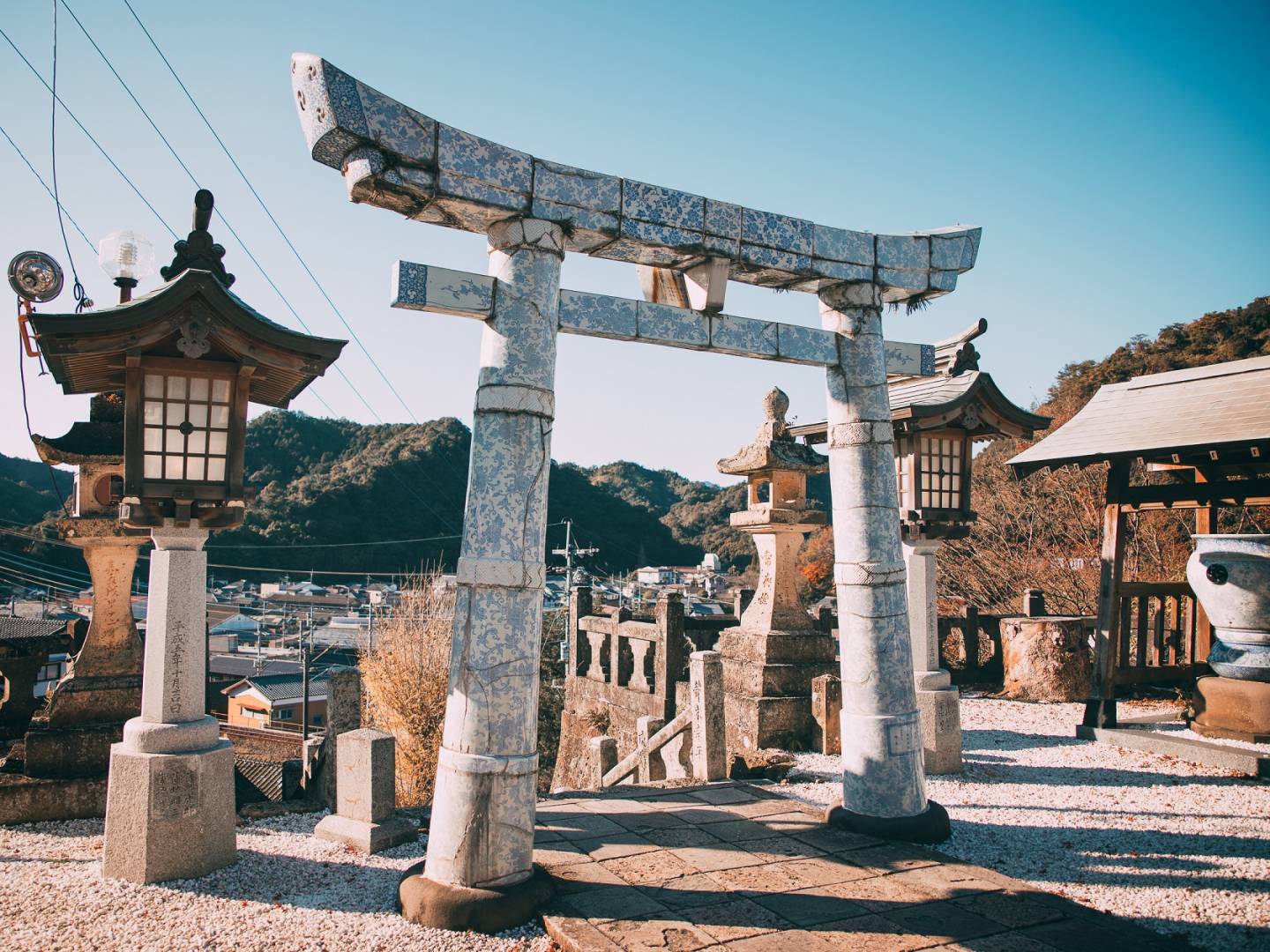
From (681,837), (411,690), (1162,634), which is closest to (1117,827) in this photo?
(681,837)

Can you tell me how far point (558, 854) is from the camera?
16.6 feet

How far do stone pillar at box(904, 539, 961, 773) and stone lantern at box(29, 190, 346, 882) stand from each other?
5824 millimetres

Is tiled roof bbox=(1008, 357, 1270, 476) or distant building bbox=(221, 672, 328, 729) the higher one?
tiled roof bbox=(1008, 357, 1270, 476)

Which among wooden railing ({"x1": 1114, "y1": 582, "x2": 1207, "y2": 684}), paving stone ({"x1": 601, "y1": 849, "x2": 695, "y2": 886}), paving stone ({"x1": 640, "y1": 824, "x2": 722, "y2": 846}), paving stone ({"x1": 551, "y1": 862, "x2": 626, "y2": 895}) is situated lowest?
paving stone ({"x1": 640, "y1": 824, "x2": 722, "y2": 846})

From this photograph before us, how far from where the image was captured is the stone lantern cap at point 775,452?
30.8 ft

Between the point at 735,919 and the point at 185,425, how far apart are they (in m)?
4.49

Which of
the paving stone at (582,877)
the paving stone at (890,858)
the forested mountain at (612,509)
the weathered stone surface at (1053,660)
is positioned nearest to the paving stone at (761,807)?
the paving stone at (890,858)

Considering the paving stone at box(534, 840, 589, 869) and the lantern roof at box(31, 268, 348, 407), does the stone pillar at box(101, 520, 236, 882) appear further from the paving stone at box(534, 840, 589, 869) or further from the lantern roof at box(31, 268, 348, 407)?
the paving stone at box(534, 840, 589, 869)

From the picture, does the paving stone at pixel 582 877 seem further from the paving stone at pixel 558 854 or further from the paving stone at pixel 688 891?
the paving stone at pixel 688 891

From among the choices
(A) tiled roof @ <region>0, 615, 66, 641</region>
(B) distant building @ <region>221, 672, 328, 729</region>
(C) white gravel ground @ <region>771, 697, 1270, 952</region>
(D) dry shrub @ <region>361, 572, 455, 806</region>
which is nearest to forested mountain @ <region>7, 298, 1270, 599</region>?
(D) dry shrub @ <region>361, 572, 455, 806</region>

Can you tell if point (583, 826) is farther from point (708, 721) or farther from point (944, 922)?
point (944, 922)

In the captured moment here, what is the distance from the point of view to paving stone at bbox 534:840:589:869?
493 cm

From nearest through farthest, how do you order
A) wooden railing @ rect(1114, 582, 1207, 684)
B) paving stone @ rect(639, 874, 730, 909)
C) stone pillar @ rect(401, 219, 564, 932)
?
1. stone pillar @ rect(401, 219, 564, 932)
2. paving stone @ rect(639, 874, 730, 909)
3. wooden railing @ rect(1114, 582, 1207, 684)

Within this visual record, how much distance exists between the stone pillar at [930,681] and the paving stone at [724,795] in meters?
2.03
